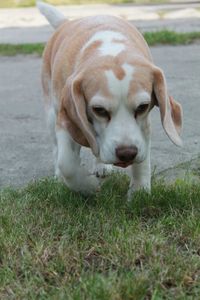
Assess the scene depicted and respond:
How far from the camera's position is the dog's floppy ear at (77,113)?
3.18m

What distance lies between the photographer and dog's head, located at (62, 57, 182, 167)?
308cm

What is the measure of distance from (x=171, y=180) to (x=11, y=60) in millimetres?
5824

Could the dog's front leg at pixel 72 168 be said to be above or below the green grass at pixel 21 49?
above

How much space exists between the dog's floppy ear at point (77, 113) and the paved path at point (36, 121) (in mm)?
956

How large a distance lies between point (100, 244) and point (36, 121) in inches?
115

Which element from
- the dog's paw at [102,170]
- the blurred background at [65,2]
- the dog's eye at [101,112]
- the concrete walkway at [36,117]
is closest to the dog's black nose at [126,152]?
the dog's eye at [101,112]

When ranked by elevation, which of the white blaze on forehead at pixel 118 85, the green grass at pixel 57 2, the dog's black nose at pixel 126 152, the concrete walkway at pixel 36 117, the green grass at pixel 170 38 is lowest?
the green grass at pixel 57 2

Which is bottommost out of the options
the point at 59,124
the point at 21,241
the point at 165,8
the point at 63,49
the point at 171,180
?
the point at 165,8

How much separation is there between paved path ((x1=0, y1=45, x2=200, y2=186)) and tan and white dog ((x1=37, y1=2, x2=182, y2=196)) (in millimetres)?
718

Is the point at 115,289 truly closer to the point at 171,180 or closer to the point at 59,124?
the point at 59,124

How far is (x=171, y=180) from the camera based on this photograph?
3994 millimetres

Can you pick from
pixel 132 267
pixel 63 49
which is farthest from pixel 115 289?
pixel 63 49

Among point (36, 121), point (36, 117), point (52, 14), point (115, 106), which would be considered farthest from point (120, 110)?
point (36, 117)

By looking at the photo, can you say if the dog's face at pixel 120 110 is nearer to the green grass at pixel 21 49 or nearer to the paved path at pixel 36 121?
the paved path at pixel 36 121
